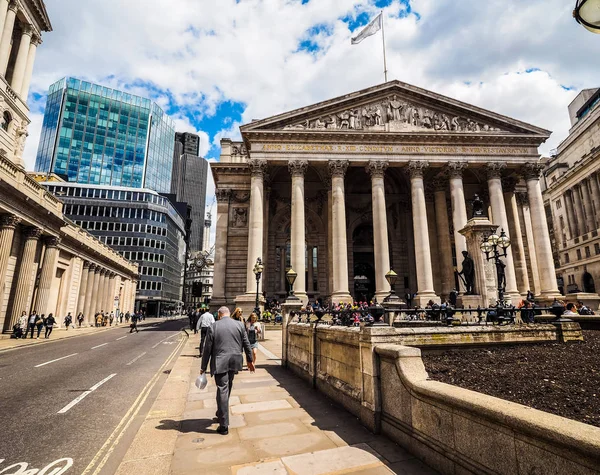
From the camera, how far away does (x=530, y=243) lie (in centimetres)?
3447

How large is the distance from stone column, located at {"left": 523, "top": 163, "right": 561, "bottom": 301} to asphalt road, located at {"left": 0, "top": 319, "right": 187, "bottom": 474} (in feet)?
103

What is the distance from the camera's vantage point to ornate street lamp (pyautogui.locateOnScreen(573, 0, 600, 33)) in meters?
3.89

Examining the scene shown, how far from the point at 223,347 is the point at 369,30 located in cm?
3871

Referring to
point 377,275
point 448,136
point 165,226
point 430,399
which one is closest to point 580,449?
point 430,399

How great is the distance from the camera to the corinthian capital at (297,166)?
1216 inches

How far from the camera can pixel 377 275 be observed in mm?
29094

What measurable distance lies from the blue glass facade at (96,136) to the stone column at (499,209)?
99.7 metres

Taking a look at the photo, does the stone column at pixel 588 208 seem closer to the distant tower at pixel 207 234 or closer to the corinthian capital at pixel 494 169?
the corinthian capital at pixel 494 169

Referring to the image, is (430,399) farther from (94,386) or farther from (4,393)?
(4,393)

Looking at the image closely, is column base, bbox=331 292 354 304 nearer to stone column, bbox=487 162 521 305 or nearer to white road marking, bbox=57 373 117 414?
stone column, bbox=487 162 521 305

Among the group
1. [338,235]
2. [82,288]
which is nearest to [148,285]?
[82,288]

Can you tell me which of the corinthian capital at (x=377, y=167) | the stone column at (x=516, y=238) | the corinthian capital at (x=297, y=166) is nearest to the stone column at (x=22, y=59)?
the corinthian capital at (x=297, y=166)

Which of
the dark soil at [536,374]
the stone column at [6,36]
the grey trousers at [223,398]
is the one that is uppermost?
the stone column at [6,36]

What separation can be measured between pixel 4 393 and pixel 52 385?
109 centimetres
